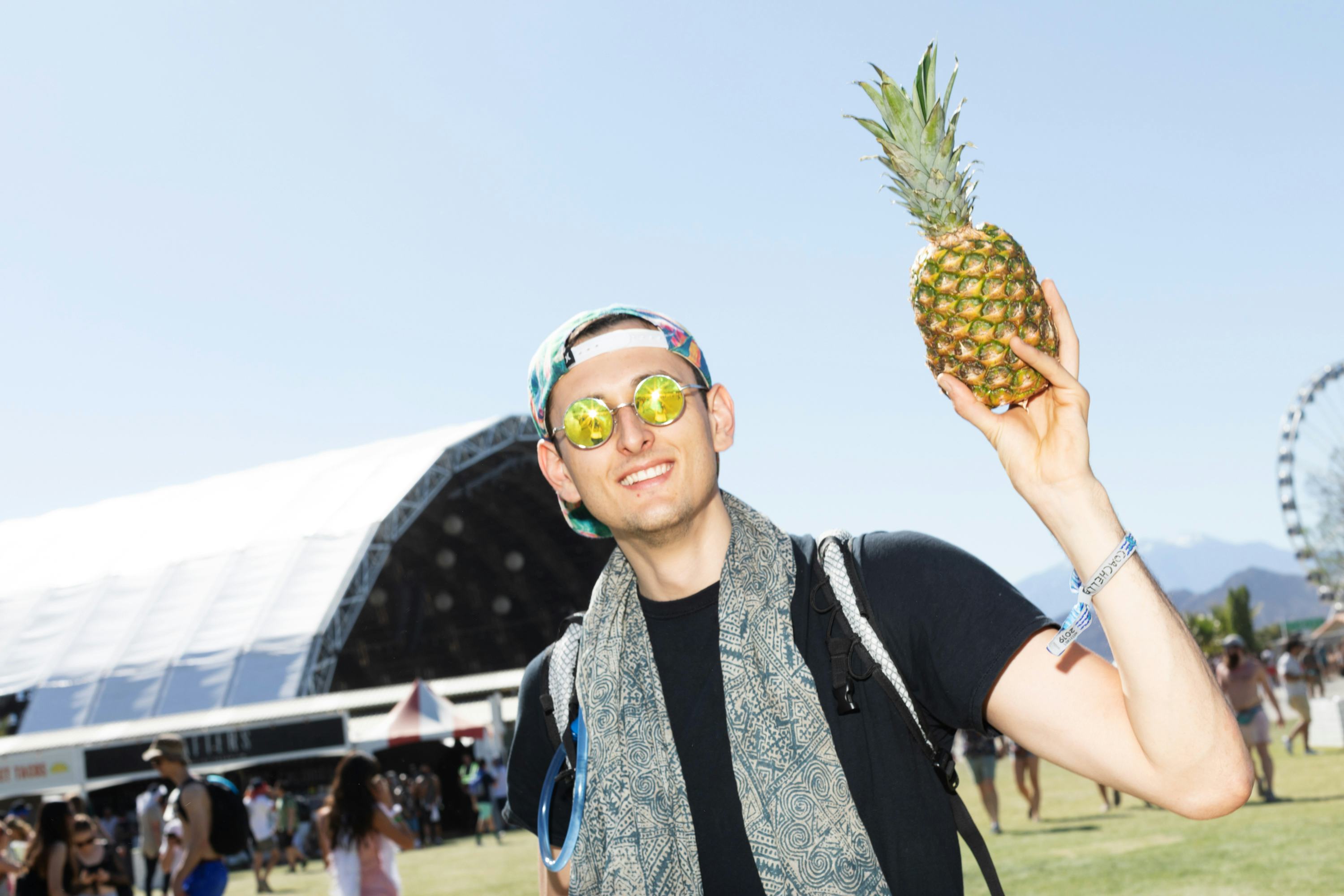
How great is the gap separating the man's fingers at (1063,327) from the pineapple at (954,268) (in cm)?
1

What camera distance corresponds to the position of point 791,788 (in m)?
2.14

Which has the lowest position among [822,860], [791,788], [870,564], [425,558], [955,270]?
[822,860]

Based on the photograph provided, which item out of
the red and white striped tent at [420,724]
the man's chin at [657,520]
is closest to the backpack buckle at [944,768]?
the man's chin at [657,520]

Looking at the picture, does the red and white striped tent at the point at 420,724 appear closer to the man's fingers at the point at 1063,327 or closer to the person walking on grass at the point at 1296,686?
the person walking on grass at the point at 1296,686

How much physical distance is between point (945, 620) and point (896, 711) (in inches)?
9.5

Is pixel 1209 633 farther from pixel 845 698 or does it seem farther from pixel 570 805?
pixel 845 698

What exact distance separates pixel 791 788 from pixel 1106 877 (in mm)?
7949

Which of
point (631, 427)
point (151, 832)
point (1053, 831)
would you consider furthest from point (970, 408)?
point (151, 832)

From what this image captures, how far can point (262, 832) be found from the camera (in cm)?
1728

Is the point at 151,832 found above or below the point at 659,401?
below

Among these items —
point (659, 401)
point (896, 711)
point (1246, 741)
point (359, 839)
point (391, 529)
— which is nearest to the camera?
point (896, 711)

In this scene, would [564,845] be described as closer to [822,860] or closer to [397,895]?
[822,860]

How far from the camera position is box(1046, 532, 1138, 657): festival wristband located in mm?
1791

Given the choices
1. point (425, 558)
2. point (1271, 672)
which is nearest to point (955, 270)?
point (425, 558)
